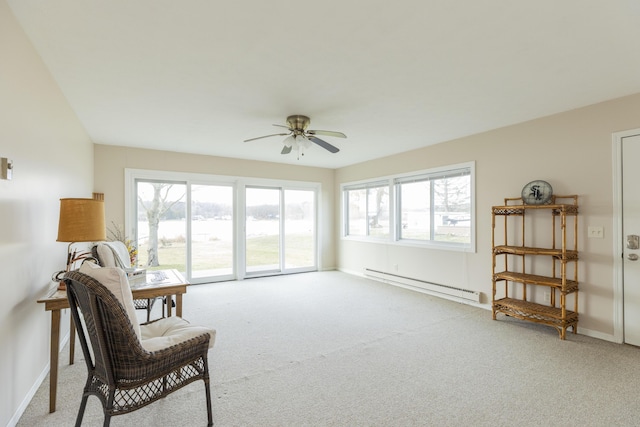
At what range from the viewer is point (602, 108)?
317cm

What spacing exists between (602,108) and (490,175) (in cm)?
129

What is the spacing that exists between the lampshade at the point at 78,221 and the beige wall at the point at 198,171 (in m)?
3.19

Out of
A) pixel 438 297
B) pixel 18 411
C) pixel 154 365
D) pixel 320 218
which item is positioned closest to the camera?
pixel 154 365

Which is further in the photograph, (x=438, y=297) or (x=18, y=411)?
(x=438, y=297)

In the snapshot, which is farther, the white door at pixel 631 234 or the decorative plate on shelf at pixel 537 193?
the decorative plate on shelf at pixel 537 193

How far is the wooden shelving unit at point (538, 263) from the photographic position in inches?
127

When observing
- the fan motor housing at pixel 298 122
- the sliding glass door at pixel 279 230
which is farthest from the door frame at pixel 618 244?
the sliding glass door at pixel 279 230

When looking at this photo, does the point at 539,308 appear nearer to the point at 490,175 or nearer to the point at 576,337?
the point at 576,337

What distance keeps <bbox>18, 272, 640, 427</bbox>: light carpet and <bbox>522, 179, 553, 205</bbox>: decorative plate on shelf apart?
1.40 metres

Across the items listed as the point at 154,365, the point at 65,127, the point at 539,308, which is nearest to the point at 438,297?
the point at 539,308

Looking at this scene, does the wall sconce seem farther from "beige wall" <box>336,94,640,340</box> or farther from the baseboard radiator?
the baseboard radiator

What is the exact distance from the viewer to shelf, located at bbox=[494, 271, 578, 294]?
10.6 feet

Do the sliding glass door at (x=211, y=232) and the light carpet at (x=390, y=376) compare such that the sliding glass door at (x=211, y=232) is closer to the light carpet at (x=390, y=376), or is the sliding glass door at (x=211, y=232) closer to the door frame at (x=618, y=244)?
the light carpet at (x=390, y=376)

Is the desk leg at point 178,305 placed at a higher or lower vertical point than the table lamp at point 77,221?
lower
